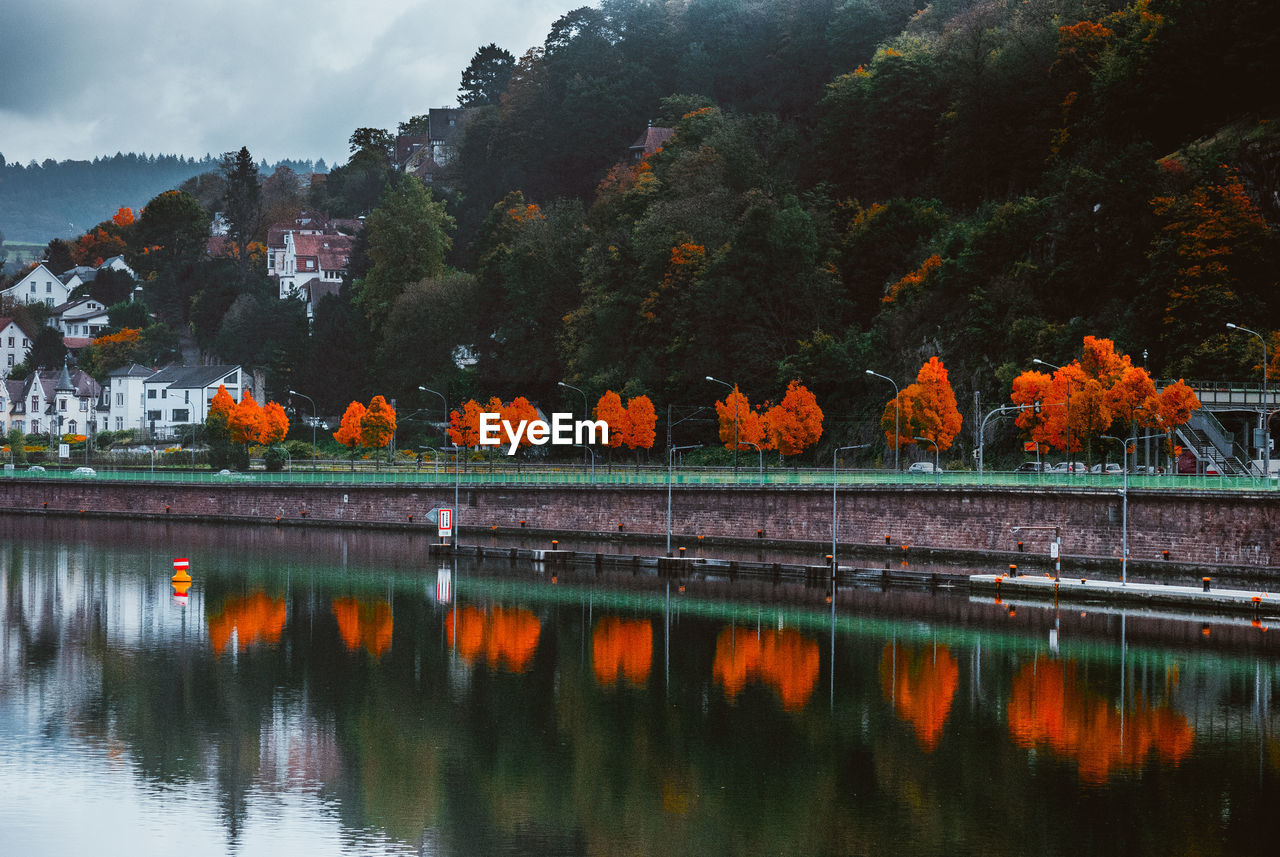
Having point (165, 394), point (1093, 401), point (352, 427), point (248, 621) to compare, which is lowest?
point (248, 621)

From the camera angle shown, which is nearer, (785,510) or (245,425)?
(785,510)

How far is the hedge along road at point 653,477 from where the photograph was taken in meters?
57.2

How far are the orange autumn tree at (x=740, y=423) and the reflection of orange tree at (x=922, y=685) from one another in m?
39.5

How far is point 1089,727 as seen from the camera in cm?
3600

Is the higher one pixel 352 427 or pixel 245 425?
pixel 245 425

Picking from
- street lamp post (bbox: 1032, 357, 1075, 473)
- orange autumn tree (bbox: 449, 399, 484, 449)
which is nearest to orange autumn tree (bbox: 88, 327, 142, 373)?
orange autumn tree (bbox: 449, 399, 484, 449)

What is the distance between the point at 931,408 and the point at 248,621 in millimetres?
37546

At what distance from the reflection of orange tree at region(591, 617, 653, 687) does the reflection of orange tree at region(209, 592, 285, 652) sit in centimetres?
1093

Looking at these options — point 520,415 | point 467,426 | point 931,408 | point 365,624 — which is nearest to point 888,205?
point 931,408

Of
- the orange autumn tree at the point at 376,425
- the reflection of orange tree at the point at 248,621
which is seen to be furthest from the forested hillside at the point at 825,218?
the reflection of orange tree at the point at 248,621

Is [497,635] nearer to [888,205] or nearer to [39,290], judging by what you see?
[888,205]

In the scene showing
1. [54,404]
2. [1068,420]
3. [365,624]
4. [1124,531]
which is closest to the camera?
[365,624]

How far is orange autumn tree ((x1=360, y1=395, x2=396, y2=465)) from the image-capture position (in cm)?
10138

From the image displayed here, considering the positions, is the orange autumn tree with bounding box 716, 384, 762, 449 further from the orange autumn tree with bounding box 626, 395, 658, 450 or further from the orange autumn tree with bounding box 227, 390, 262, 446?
the orange autumn tree with bounding box 227, 390, 262, 446
